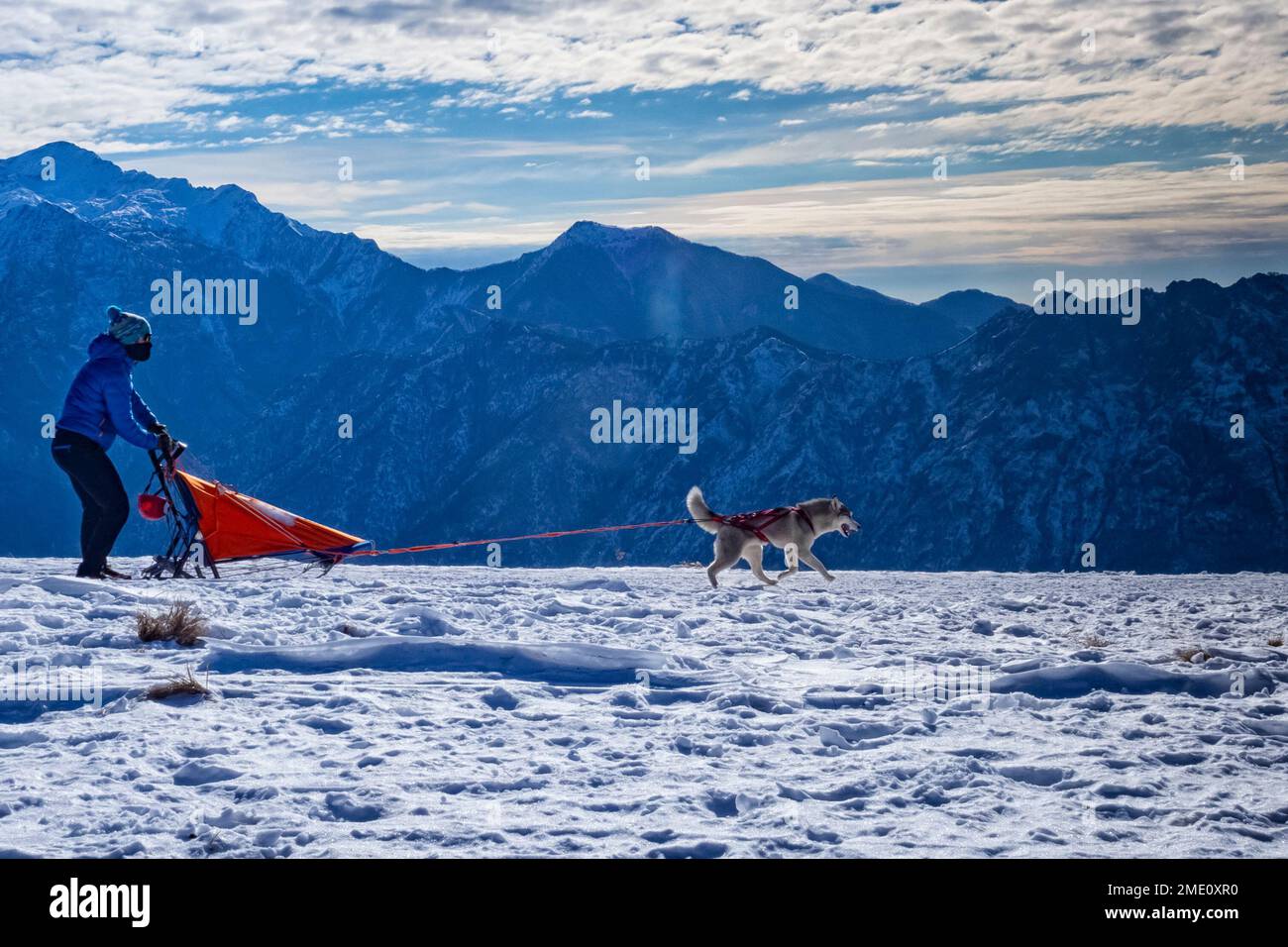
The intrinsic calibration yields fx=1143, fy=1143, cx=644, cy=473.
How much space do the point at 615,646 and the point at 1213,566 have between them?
14935cm

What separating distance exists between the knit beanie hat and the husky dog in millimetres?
5862

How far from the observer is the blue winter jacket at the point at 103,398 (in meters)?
10.0

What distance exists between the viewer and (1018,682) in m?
6.97

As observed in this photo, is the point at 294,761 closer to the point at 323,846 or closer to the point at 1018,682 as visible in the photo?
the point at 323,846

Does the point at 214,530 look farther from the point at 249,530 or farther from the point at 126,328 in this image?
the point at 126,328

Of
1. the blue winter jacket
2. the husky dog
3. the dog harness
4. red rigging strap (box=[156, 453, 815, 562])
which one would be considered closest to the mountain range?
the husky dog

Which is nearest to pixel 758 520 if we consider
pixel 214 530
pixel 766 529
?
pixel 766 529

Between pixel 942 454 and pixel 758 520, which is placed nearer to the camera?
pixel 758 520

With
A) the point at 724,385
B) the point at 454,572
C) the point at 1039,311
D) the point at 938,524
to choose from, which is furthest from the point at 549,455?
the point at 454,572

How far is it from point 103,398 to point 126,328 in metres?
0.66

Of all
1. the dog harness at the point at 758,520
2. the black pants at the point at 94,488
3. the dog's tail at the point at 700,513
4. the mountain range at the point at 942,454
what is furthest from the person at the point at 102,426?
the mountain range at the point at 942,454

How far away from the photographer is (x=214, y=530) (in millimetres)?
11188

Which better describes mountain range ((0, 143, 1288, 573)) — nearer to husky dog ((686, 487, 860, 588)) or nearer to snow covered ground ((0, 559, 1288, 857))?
husky dog ((686, 487, 860, 588))

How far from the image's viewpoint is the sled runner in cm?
1091
